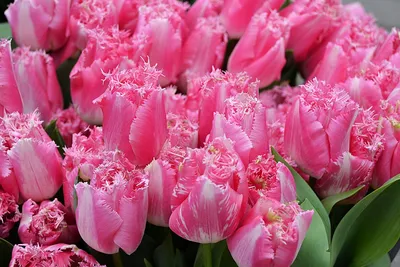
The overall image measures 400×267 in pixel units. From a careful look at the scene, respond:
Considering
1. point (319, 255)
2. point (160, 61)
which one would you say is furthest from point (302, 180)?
point (160, 61)

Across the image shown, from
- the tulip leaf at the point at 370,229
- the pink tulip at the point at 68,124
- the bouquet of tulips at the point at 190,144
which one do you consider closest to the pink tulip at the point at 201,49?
the bouquet of tulips at the point at 190,144

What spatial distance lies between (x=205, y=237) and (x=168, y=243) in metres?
0.09

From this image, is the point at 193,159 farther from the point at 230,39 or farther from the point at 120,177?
the point at 230,39

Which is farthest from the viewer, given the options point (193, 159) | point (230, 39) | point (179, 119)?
point (230, 39)

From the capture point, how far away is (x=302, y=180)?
51 centimetres

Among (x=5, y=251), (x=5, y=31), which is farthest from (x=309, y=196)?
(x=5, y=31)

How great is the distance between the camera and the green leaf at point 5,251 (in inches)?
19.2

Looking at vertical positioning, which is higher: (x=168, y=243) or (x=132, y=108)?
(x=132, y=108)

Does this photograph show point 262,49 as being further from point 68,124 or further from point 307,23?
point 68,124

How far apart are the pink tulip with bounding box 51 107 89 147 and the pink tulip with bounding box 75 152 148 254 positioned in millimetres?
181

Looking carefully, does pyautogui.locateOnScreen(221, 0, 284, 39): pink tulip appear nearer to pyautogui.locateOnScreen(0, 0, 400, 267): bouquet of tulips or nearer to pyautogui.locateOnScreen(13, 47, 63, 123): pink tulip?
pyautogui.locateOnScreen(0, 0, 400, 267): bouquet of tulips

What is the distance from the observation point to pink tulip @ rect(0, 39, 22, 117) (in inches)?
21.2

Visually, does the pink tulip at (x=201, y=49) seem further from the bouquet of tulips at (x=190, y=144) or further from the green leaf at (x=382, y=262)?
the green leaf at (x=382, y=262)

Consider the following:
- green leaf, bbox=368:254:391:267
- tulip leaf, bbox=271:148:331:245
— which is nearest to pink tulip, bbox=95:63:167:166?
tulip leaf, bbox=271:148:331:245
